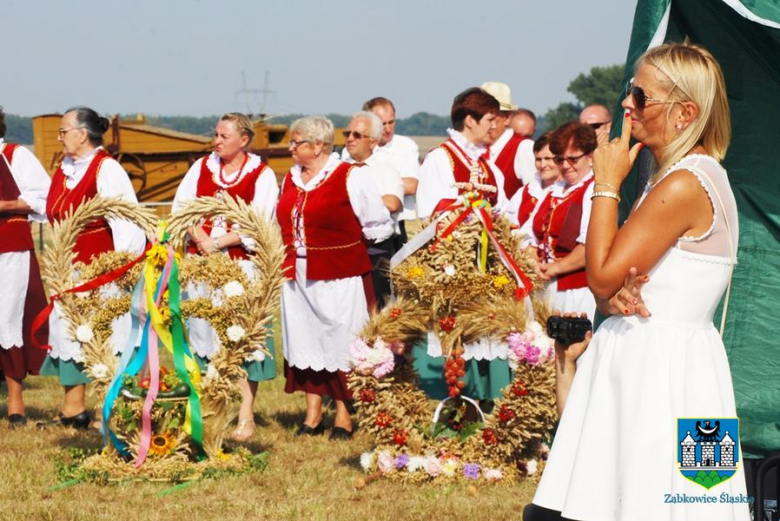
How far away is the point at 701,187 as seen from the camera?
10.8ft

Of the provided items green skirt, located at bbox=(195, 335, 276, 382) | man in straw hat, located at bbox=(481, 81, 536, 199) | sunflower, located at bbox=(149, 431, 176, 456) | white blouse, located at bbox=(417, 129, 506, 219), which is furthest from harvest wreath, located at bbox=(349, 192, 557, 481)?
man in straw hat, located at bbox=(481, 81, 536, 199)

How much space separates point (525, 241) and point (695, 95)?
384 cm

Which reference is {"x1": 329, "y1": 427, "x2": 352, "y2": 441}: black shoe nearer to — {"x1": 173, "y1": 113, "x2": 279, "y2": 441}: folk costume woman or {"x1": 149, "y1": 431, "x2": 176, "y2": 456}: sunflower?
{"x1": 173, "y1": 113, "x2": 279, "y2": 441}: folk costume woman

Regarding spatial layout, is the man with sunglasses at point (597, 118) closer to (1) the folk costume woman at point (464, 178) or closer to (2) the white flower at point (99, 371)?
(1) the folk costume woman at point (464, 178)

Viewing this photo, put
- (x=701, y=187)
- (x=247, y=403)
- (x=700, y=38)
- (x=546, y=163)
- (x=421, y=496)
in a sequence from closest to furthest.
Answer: (x=701, y=187) < (x=700, y=38) < (x=421, y=496) < (x=546, y=163) < (x=247, y=403)

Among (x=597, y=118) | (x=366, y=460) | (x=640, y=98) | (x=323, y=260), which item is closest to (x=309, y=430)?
(x=323, y=260)

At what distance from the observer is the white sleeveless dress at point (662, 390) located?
3312 mm

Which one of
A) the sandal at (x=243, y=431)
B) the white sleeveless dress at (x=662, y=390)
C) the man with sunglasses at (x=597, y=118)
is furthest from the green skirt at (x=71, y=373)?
the white sleeveless dress at (x=662, y=390)

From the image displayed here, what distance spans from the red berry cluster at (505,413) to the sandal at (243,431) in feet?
6.60

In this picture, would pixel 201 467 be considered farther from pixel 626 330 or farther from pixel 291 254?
pixel 626 330

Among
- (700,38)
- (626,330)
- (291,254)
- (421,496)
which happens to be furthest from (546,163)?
(626,330)

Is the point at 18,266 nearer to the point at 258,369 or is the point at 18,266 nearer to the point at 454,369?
the point at 258,369

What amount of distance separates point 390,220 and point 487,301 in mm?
1429

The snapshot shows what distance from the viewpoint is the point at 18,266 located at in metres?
8.23
